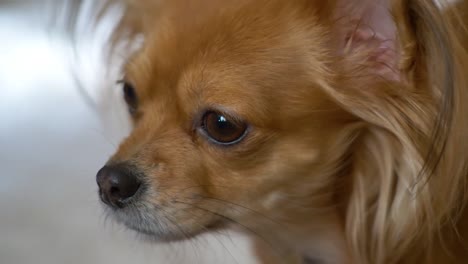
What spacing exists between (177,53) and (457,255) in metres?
0.52

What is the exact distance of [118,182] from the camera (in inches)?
38.8

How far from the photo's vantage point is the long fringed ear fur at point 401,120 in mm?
823

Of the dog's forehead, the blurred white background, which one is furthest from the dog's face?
the blurred white background

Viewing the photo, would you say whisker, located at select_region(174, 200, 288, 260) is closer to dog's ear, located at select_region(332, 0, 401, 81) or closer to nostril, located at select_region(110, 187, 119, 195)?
nostril, located at select_region(110, 187, 119, 195)

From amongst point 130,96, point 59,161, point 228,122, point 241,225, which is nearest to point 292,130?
point 228,122

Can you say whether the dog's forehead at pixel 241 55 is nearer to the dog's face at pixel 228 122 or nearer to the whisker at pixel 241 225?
the dog's face at pixel 228 122

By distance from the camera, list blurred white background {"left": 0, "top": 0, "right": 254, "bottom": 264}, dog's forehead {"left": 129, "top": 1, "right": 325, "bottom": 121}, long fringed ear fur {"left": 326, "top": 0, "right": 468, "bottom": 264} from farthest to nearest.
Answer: blurred white background {"left": 0, "top": 0, "right": 254, "bottom": 264}, dog's forehead {"left": 129, "top": 1, "right": 325, "bottom": 121}, long fringed ear fur {"left": 326, "top": 0, "right": 468, "bottom": 264}

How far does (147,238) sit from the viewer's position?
3.55 feet

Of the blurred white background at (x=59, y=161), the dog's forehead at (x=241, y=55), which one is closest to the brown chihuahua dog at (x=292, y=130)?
the dog's forehead at (x=241, y=55)

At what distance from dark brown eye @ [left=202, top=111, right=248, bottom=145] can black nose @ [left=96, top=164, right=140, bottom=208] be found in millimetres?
126

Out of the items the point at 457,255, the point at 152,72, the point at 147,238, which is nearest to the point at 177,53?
the point at 152,72

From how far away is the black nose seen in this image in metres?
0.98

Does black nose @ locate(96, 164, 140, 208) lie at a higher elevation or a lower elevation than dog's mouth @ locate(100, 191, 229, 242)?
higher

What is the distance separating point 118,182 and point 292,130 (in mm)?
258
